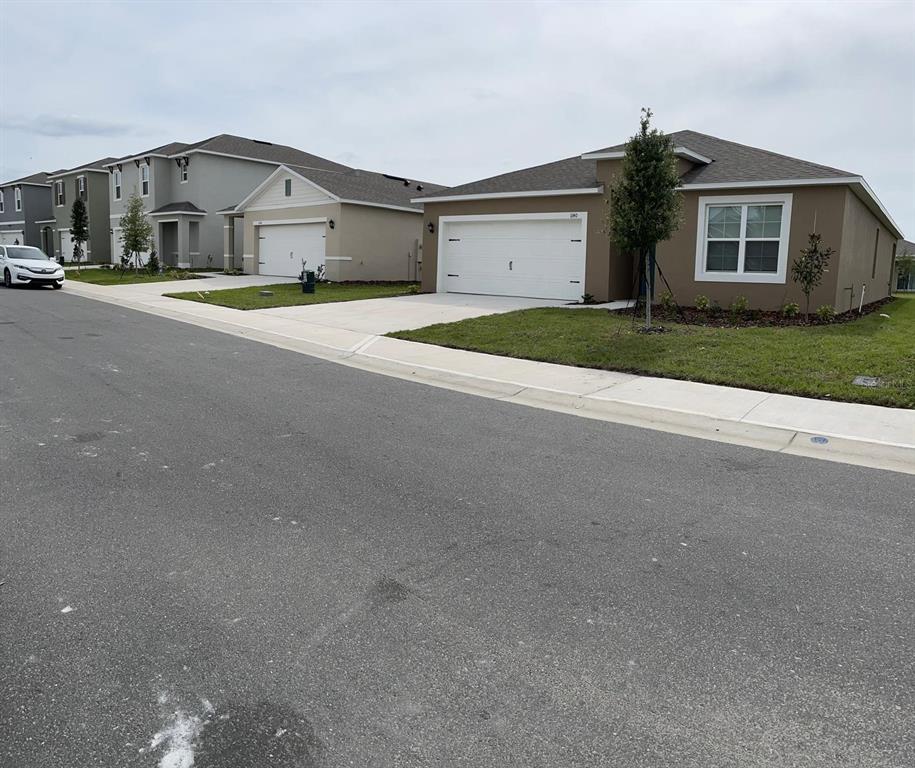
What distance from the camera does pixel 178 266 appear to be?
3928 cm

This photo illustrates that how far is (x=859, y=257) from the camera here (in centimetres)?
2053

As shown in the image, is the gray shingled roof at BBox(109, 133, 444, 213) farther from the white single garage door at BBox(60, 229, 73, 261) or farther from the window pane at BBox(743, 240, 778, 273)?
the window pane at BBox(743, 240, 778, 273)

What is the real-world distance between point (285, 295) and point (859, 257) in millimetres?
16619

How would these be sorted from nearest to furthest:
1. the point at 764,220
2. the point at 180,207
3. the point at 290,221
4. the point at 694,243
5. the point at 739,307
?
the point at 739,307 → the point at 764,220 → the point at 694,243 → the point at 290,221 → the point at 180,207

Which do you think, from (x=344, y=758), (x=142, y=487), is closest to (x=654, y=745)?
(x=344, y=758)

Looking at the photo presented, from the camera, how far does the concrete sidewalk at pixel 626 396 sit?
7.38 metres

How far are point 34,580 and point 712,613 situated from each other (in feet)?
11.9

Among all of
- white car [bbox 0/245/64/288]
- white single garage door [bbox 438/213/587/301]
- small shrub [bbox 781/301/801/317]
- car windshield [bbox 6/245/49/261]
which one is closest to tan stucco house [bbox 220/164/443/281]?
white single garage door [bbox 438/213/587/301]

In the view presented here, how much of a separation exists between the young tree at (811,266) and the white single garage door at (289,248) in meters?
18.6

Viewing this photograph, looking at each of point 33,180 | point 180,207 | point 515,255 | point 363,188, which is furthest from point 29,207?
point 515,255

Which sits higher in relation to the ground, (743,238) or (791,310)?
(743,238)

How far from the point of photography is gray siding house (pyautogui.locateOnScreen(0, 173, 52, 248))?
5488 centimetres

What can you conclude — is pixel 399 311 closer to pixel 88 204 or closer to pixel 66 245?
pixel 88 204

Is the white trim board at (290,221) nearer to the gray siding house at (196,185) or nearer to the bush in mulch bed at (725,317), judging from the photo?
the gray siding house at (196,185)
